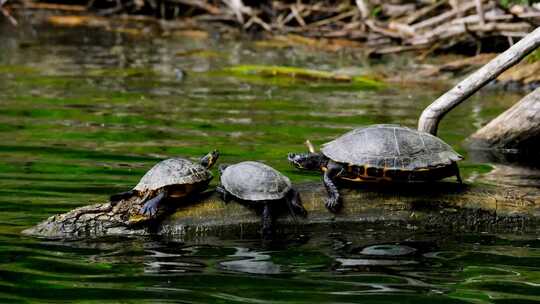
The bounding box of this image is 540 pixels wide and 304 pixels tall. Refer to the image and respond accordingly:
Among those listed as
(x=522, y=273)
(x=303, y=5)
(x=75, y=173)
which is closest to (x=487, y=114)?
(x=75, y=173)

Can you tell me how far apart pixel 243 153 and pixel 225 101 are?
13.6 ft

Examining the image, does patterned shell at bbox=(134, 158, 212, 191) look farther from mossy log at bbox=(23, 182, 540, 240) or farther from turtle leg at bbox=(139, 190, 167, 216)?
mossy log at bbox=(23, 182, 540, 240)

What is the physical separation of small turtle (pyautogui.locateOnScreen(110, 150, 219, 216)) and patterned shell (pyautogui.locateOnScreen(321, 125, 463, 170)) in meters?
0.88

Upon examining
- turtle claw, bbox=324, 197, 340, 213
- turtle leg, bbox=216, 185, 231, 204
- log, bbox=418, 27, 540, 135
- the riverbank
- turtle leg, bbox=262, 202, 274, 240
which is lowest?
turtle leg, bbox=262, 202, 274, 240

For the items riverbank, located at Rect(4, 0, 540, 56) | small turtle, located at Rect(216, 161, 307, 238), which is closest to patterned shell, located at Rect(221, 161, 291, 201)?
small turtle, located at Rect(216, 161, 307, 238)

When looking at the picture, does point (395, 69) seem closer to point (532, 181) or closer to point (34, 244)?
point (532, 181)

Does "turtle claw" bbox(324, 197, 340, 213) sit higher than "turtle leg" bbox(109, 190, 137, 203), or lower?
lower

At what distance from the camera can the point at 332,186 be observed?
6.09 m

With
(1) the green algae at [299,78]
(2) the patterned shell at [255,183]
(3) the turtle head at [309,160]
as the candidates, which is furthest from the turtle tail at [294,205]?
(1) the green algae at [299,78]

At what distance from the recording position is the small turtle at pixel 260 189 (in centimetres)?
583

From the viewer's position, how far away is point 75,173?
7.96m

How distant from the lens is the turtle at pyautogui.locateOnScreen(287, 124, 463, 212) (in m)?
5.99

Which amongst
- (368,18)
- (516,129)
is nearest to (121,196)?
(516,129)

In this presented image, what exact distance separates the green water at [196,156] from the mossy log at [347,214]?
10 centimetres
